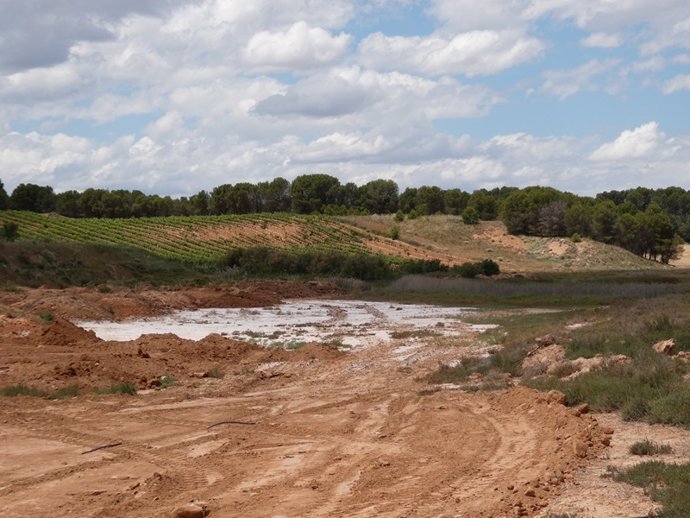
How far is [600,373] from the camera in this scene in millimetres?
15438

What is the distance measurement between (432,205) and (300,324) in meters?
121

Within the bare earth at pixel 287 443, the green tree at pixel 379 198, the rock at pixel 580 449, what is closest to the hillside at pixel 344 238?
the green tree at pixel 379 198

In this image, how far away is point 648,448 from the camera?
34.5 feet

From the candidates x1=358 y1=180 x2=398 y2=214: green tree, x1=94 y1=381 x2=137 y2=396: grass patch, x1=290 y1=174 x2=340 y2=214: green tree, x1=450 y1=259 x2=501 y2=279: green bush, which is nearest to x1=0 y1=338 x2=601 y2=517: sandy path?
x1=94 y1=381 x2=137 y2=396: grass patch

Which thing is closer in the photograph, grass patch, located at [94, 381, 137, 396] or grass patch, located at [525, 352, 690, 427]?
grass patch, located at [525, 352, 690, 427]

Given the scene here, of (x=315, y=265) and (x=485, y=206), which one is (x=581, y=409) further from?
(x=485, y=206)

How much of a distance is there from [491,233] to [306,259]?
50.4 meters

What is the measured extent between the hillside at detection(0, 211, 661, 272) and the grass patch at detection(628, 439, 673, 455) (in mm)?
71059

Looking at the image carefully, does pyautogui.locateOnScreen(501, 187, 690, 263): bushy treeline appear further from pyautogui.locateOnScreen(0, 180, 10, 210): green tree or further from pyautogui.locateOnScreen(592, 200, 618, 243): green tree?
pyautogui.locateOnScreen(0, 180, 10, 210): green tree

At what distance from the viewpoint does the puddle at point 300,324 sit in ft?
95.9

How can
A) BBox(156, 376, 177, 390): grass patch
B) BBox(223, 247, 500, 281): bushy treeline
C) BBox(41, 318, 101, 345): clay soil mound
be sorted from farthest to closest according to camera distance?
1. BBox(223, 247, 500, 281): bushy treeline
2. BBox(41, 318, 101, 345): clay soil mound
3. BBox(156, 376, 177, 390): grass patch

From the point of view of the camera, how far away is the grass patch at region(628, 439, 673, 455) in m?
10.5

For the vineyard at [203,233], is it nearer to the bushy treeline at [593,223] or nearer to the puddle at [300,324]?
the bushy treeline at [593,223]

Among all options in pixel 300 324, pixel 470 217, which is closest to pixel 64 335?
pixel 300 324
